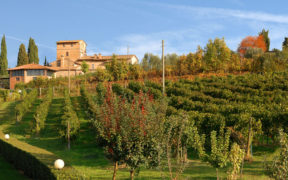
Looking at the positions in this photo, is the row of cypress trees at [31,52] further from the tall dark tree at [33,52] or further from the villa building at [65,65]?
the villa building at [65,65]

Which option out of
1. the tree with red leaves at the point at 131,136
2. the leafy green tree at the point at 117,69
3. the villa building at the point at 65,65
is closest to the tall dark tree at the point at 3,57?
the villa building at the point at 65,65

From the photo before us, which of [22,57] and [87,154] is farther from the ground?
[22,57]

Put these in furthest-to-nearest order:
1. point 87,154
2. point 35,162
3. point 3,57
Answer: point 3,57
point 87,154
point 35,162

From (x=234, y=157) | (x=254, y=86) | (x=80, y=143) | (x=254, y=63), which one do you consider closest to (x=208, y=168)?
(x=234, y=157)

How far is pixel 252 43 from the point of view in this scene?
69875 mm

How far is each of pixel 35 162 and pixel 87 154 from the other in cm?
611

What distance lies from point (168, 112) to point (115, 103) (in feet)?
27.0

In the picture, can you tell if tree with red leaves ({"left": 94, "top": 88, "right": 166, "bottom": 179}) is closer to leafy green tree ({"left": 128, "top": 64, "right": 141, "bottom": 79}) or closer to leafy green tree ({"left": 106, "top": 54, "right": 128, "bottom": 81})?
leafy green tree ({"left": 106, "top": 54, "right": 128, "bottom": 81})

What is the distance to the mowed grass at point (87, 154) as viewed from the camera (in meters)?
10.2

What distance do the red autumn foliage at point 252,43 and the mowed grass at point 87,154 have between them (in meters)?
56.0

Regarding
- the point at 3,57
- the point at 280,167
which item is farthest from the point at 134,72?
the point at 3,57

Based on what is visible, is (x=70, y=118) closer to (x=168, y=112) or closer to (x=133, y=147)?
(x=168, y=112)

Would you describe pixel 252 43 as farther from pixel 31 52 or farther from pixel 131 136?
pixel 131 136

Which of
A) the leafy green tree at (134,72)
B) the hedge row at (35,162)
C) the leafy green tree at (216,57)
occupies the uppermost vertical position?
the leafy green tree at (216,57)
